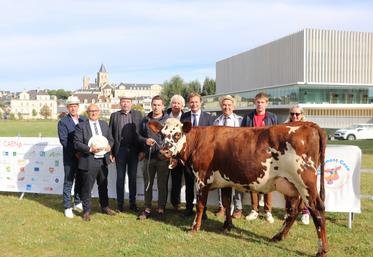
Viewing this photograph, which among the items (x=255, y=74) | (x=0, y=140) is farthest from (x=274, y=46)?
(x=0, y=140)

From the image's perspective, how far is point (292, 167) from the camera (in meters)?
6.01

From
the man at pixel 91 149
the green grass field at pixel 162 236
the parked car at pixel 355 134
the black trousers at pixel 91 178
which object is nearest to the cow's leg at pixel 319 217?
the green grass field at pixel 162 236

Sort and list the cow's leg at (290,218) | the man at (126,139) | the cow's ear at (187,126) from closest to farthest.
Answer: the cow's leg at (290,218) < the cow's ear at (187,126) < the man at (126,139)

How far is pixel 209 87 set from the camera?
105562 mm

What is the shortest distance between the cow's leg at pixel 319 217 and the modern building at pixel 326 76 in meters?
53.5

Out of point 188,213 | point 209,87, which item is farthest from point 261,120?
point 209,87

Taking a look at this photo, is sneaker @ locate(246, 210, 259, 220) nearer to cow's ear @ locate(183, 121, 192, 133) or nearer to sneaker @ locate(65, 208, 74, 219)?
cow's ear @ locate(183, 121, 192, 133)

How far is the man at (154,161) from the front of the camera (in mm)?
7676

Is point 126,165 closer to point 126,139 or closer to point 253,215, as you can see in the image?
point 126,139

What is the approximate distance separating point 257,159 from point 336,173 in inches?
81.6

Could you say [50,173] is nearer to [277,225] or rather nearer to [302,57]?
[277,225]

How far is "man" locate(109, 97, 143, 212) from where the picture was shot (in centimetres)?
810

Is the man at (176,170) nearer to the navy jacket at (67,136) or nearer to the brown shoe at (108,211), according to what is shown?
the brown shoe at (108,211)

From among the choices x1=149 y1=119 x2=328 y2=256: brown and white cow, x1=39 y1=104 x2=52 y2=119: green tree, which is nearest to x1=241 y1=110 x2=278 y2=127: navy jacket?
x1=149 y1=119 x2=328 y2=256: brown and white cow
